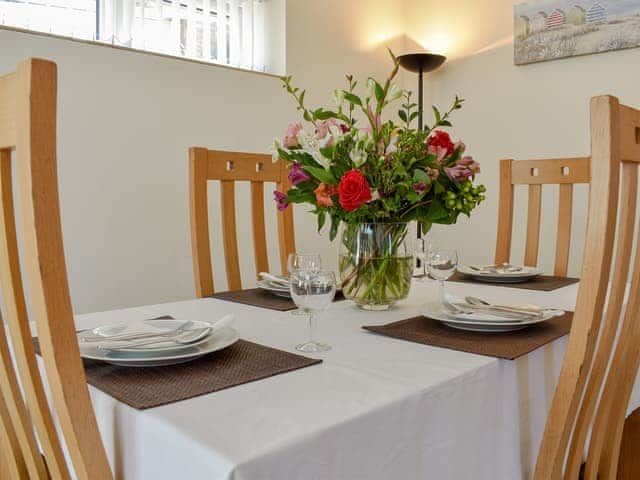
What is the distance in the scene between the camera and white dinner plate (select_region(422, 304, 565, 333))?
1.03 metres

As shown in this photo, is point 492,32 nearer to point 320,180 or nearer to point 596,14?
point 596,14

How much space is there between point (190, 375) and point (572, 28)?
2.86 metres

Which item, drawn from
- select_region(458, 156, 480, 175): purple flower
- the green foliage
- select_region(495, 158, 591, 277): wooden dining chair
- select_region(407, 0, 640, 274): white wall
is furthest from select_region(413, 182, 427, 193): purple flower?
select_region(407, 0, 640, 274): white wall

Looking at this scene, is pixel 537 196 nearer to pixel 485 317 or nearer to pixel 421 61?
pixel 485 317

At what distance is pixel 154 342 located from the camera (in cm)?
85

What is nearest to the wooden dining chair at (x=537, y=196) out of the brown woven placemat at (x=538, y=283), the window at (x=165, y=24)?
the brown woven placemat at (x=538, y=283)

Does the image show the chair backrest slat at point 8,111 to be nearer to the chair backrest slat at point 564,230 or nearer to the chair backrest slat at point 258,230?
the chair backrest slat at point 258,230

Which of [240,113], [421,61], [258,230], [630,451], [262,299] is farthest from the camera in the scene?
[421,61]

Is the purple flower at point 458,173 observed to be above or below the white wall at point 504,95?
below

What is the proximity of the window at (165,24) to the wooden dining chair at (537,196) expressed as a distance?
60.7 inches

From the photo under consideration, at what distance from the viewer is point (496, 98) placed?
3.31 meters

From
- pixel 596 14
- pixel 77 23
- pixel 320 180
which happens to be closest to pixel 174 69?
pixel 77 23

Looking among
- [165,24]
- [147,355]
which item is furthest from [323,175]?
[165,24]

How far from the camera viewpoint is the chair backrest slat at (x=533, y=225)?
6.52 feet
